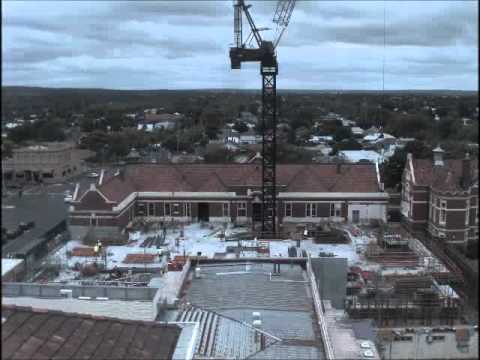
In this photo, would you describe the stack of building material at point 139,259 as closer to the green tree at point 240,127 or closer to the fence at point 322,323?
the fence at point 322,323

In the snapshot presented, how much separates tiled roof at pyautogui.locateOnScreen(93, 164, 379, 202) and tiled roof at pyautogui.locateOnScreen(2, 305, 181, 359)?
58.5 ft

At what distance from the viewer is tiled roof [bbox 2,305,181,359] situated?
4234mm

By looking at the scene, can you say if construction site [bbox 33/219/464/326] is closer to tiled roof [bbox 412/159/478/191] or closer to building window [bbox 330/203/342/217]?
building window [bbox 330/203/342/217]

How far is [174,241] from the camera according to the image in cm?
2020

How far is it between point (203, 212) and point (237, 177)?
2.02m

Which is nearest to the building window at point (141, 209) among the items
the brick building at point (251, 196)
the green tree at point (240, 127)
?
the brick building at point (251, 196)

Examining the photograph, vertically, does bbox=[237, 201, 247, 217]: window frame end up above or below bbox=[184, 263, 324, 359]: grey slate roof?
below

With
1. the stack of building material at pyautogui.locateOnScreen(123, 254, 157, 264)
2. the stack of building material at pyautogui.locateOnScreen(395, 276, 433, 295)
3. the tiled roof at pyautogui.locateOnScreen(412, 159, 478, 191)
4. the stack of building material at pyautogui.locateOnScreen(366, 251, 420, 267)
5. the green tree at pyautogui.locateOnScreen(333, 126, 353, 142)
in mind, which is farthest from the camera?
the green tree at pyautogui.locateOnScreen(333, 126, 353, 142)

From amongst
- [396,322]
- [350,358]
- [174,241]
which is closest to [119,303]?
[350,358]

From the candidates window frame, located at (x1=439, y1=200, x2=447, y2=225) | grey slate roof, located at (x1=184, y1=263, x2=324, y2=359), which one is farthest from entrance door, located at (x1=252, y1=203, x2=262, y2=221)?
grey slate roof, located at (x1=184, y1=263, x2=324, y2=359)

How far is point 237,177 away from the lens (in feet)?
78.6

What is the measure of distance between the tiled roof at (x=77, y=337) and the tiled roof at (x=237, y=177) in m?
17.8

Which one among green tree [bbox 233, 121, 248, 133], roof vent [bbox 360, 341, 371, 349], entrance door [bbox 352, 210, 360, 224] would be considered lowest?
entrance door [bbox 352, 210, 360, 224]

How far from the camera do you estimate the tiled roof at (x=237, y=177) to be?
23.5m
